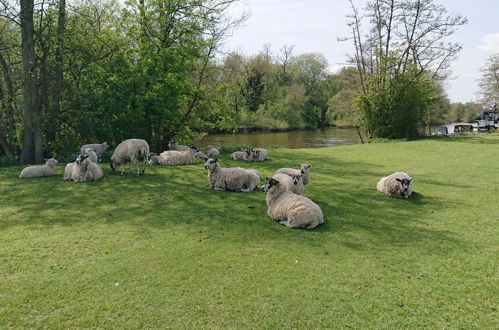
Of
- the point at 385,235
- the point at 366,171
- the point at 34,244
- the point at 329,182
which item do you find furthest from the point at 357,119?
the point at 34,244

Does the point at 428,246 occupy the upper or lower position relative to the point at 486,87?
lower

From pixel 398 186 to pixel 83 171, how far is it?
34.7ft

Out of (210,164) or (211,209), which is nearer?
(211,209)

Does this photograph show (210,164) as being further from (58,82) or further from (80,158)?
(58,82)

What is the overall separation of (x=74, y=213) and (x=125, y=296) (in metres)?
4.58

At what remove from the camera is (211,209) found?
9.10m

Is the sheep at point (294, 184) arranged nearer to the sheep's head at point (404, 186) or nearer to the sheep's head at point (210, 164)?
the sheep's head at point (210, 164)

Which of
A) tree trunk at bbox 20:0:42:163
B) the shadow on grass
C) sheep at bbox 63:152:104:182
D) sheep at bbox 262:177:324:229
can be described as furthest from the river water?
sheep at bbox 262:177:324:229

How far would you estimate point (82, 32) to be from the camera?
62.3 ft

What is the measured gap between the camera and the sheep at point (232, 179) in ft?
36.7

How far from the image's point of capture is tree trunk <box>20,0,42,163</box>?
14.9 m

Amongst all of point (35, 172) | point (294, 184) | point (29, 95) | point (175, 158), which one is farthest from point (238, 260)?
point (29, 95)

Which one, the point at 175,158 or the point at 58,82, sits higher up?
the point at 58,82

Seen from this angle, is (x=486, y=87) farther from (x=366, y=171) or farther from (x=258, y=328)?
(x=258, y=328)
